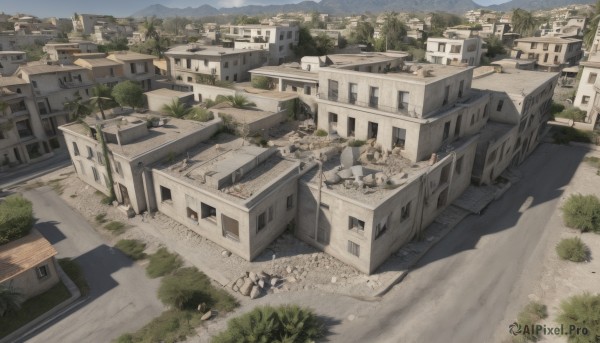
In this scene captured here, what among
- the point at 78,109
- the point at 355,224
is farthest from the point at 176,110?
the point at 355,224

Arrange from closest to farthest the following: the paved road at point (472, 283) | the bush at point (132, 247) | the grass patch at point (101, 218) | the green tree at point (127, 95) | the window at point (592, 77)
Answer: the paved road at point (472, 283) < the bush at point (132, 247) < the grass patch at point (101, 218) < the green tree at point (127, 95) < the window at point (592, 77)

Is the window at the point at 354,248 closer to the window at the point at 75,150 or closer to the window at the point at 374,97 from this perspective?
the window at the point at 374,97

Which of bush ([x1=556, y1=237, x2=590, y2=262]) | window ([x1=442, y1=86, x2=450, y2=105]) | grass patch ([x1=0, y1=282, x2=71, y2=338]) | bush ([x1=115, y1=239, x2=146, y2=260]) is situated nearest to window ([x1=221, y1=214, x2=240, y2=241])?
bush ([x1=115, y1=239, x2=146, y2=260])

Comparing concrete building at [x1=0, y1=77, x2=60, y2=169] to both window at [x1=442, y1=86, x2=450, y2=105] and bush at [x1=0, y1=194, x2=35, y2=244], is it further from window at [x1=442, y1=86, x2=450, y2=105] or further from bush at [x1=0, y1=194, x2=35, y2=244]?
window at [x1=442, y1=86, x2=450, y2=105]

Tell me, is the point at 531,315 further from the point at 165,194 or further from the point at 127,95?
the point at 127,95

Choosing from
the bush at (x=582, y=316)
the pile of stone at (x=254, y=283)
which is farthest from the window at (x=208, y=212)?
the bush at (x=582, y=316)
